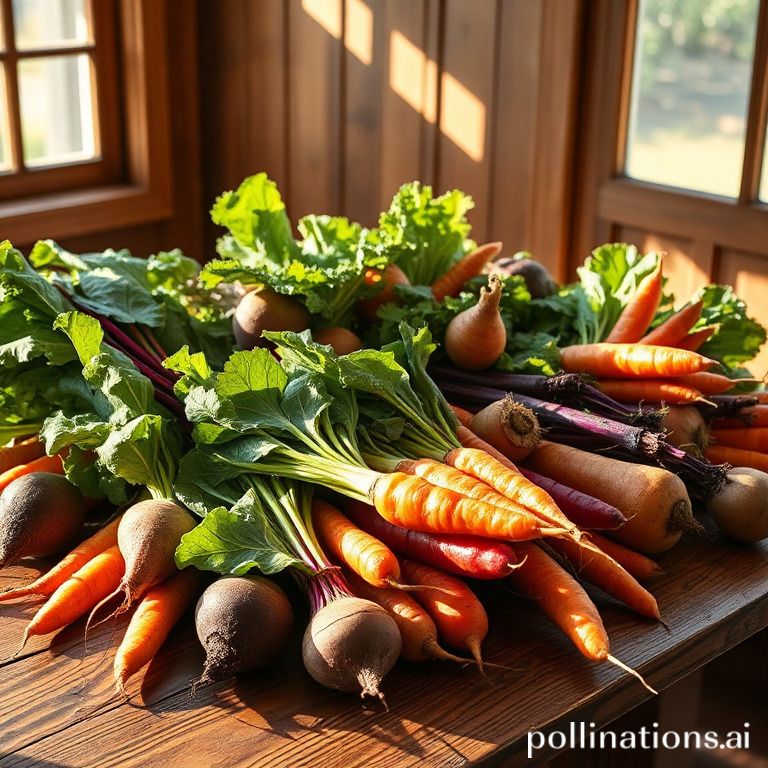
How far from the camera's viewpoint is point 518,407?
54.2 inches

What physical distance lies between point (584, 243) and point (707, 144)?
44 cm

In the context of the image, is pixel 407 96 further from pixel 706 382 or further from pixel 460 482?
pixel 460 482

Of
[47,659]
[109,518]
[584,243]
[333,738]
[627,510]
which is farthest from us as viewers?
[584,243]

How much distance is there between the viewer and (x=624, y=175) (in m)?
2.83

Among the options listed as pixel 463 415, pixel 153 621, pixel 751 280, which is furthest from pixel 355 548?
pixel 751 280

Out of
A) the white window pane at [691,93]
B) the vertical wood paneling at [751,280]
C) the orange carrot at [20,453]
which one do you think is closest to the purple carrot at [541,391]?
the orange carrot at [20,453]

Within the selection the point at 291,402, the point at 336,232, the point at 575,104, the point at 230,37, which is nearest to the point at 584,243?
the point at 575,104

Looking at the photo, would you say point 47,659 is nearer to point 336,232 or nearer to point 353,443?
point 353,443

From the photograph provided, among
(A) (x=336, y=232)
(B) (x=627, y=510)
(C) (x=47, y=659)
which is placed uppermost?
(A) (x=336, y=232)

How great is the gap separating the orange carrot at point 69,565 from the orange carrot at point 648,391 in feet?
2.48

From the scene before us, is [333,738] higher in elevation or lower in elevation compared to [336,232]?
lower

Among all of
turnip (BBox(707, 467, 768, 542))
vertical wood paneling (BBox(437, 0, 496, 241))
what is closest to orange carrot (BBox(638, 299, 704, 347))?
turnip (BBox(707, 467, 768, 542))

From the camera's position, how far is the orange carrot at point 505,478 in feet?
3.86

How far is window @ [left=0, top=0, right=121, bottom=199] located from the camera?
123 inches
